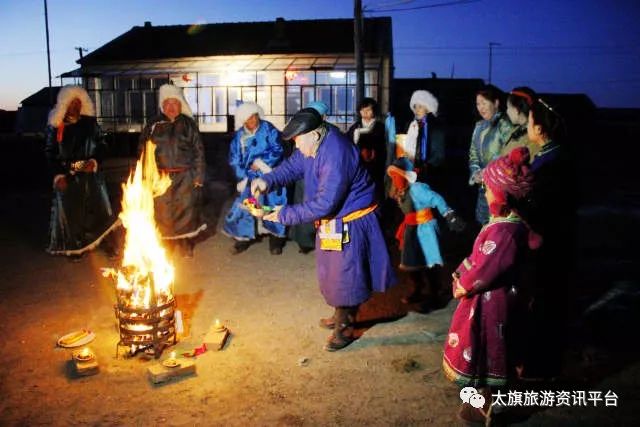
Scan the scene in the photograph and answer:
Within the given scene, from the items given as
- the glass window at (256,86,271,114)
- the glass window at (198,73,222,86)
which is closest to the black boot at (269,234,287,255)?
the glass window at (256,86,271,114)

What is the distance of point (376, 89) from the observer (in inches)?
911

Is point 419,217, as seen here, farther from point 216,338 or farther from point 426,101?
point 216,338

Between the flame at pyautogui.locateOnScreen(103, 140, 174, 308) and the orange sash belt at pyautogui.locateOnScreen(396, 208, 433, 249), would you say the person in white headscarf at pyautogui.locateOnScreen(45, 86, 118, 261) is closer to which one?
the flame at pyautogui.locateOnScreen(103, 140, 174, 308)

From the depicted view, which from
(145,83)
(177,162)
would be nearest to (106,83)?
(145,83)

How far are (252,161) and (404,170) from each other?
115 inches

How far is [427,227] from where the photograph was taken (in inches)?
216

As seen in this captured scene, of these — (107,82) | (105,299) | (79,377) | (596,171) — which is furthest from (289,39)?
(79,377)

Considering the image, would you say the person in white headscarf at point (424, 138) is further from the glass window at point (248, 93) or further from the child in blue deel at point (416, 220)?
the glass window at point (248, 93)

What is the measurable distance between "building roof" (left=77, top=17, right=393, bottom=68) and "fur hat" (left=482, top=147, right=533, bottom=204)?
20166mm

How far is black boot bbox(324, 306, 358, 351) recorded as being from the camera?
4668 mm

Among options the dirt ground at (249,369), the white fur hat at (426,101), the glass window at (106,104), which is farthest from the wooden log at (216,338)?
the glass window at (106,104)

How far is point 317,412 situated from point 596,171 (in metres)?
20.0

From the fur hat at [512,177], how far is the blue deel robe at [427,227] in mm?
2169

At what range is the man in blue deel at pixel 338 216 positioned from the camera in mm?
4211
